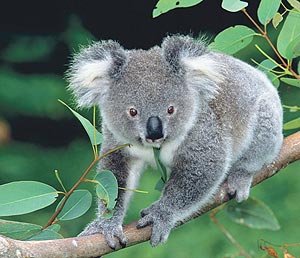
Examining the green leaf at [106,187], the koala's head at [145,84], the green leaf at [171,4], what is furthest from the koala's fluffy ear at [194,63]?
the green leaf at [106,187]

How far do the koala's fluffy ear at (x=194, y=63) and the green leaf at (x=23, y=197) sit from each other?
0.81m

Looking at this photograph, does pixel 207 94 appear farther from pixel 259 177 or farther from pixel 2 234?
pixel 2 234

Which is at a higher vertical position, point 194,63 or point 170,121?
point 194,63

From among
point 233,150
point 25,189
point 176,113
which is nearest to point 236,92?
point 233,150

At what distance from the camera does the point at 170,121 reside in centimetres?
317

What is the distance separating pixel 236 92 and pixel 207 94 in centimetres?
27

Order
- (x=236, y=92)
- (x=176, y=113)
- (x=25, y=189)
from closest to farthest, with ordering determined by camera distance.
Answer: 1. (x=25, y=189)
2. (x=176, y=113)
3. (x=236, y=92)

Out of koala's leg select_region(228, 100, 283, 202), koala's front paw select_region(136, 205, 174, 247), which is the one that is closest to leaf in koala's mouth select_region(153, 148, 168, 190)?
koala's front paw select_region(136, 205, 174, 247)

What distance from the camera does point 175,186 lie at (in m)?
3.40

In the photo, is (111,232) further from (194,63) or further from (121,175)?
(194,63)

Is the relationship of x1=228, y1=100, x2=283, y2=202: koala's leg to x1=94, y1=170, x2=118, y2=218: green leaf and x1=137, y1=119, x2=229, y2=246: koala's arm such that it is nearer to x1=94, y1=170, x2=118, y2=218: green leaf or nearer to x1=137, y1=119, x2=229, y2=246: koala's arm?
x1=137, y1=119, x2=229, y2=246: koala's arm

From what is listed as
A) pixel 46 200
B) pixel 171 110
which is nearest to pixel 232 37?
pixel 171 110

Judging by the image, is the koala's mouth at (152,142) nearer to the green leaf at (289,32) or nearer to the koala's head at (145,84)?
the koala's head at (145,84)

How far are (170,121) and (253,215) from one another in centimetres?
76
